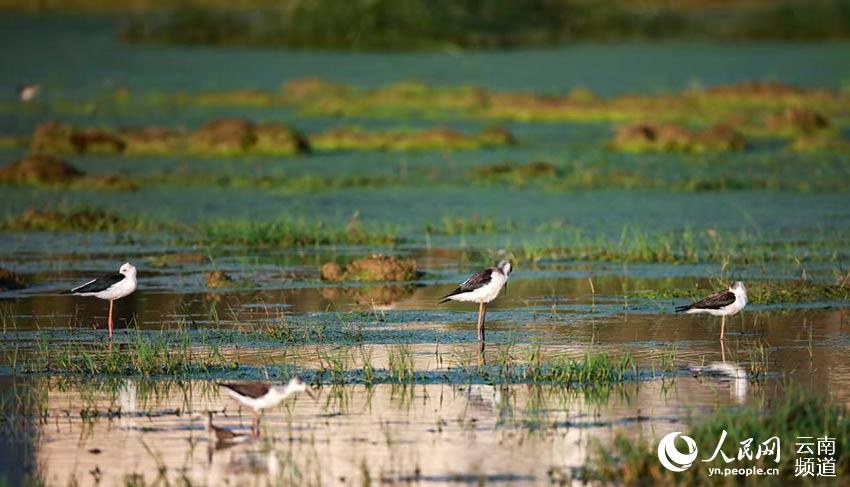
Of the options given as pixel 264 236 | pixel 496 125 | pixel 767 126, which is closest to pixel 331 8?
pixel 496 125

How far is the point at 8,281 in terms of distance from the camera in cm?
1852

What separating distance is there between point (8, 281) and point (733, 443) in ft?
34.5

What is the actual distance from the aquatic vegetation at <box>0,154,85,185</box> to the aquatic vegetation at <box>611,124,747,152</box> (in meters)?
11.2

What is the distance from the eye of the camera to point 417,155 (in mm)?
33750

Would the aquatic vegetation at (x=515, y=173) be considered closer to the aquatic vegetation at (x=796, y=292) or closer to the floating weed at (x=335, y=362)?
the aquatic vegetation at (x=796, y=292)

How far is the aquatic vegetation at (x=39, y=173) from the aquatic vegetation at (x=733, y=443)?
19201 mm

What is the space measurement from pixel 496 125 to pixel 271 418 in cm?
2941

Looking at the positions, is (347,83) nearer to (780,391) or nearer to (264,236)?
(264,236)

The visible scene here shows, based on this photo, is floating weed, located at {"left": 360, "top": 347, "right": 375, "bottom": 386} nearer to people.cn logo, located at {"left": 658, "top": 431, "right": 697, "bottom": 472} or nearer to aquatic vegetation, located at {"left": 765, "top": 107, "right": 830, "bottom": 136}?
people.cn logo, located at {"left": 658, "top": 431, "right": 697, "bottom": 472}

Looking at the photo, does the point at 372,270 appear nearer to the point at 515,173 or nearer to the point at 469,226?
the point at 469,226

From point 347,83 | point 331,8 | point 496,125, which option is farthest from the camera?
point 331,8

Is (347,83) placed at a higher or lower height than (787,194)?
higher

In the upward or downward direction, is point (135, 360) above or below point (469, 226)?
below

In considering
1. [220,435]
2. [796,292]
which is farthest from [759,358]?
[220,435]
